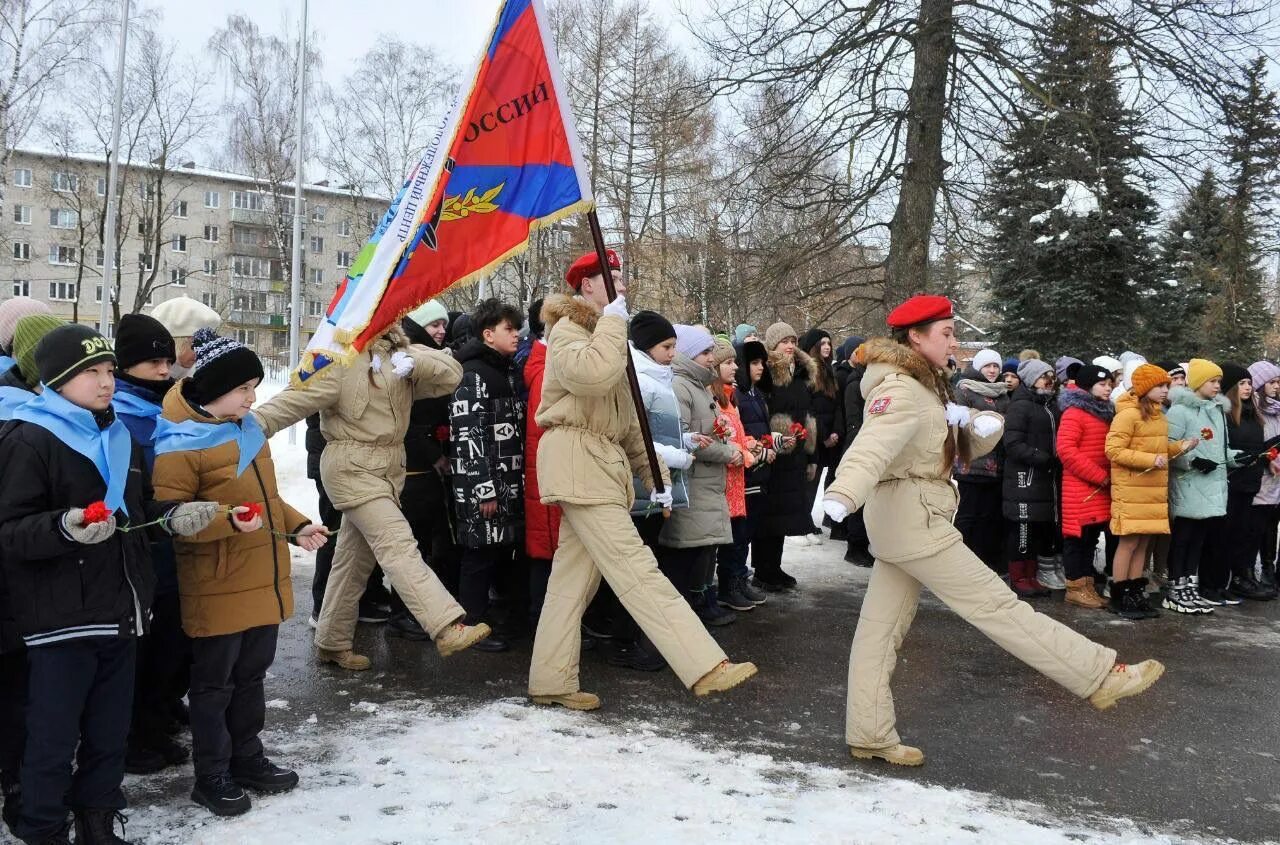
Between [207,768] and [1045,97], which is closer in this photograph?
[207,768]

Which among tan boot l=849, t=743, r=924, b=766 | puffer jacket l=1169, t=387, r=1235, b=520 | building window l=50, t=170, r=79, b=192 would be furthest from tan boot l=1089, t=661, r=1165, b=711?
building window l=50, t=170, r=79, b=192

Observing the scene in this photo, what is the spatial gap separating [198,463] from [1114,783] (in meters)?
3.97

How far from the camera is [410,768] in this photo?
13.4 ft

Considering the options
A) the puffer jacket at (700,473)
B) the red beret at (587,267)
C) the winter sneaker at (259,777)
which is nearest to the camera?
the winter sneaker at (259,777)

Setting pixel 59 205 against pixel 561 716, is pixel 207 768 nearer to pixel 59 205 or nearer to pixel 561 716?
pixel 561 716

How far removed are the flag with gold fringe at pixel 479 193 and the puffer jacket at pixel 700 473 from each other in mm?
1661

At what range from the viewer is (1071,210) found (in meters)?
22.4

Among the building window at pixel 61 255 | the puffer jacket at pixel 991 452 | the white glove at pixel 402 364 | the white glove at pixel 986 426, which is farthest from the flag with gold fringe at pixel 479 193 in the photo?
the building window at pixel 61 255

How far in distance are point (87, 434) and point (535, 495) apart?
2962mm

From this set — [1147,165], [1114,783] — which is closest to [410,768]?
[1114,783]

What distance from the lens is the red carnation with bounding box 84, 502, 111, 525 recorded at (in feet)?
9.88

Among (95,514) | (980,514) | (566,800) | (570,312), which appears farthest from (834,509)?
(980,514)

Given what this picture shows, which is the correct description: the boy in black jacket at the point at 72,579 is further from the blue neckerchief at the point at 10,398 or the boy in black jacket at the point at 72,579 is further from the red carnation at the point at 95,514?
the blue neckerchief at the point at 10,398

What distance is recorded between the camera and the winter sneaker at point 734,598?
7301 mm
